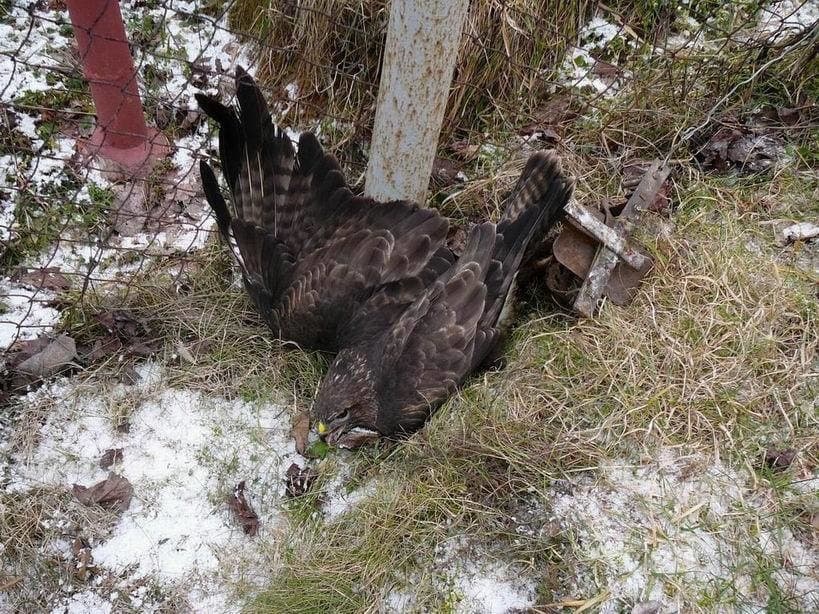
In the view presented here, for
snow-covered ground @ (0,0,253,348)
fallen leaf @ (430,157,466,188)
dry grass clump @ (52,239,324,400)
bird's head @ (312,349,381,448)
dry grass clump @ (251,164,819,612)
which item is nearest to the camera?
dry grass clump @ (251,164,819,612)

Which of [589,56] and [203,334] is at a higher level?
[589,56]

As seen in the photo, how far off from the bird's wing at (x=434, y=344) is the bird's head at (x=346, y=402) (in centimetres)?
7

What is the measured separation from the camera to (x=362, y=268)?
3.29 meters

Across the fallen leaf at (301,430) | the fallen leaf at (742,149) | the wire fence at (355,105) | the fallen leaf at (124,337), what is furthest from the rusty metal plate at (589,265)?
the fallen leaf at (124,337)

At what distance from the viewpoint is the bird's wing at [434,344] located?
3.10 m

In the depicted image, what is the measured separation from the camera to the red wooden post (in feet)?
11.3

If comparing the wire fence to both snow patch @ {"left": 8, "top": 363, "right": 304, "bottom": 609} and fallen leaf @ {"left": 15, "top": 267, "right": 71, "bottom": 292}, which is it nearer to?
fallen leaf @ {"left": 15, "top": 267, "right": 71, "bottom": 292}

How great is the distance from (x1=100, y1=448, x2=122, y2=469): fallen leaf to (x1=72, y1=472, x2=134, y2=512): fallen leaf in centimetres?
10

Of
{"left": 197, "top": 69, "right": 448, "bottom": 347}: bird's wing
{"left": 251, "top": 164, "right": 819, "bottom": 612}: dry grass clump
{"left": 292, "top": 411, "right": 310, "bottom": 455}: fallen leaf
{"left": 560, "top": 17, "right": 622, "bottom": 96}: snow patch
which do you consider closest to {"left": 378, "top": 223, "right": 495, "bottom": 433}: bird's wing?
{"left": 251, "top": 164, "right": 819, "bottom": 612}: dry grass clump

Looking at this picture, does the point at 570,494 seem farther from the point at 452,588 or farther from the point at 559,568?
the point at 452,588

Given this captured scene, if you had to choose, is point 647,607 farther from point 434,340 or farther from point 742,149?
point 742,149

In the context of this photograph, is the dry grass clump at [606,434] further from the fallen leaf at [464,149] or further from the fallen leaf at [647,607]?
the fallen leaf at [464,149]

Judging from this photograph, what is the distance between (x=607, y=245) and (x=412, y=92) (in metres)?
1.12

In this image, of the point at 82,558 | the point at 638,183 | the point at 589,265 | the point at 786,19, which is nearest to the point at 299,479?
the point at 82,558
